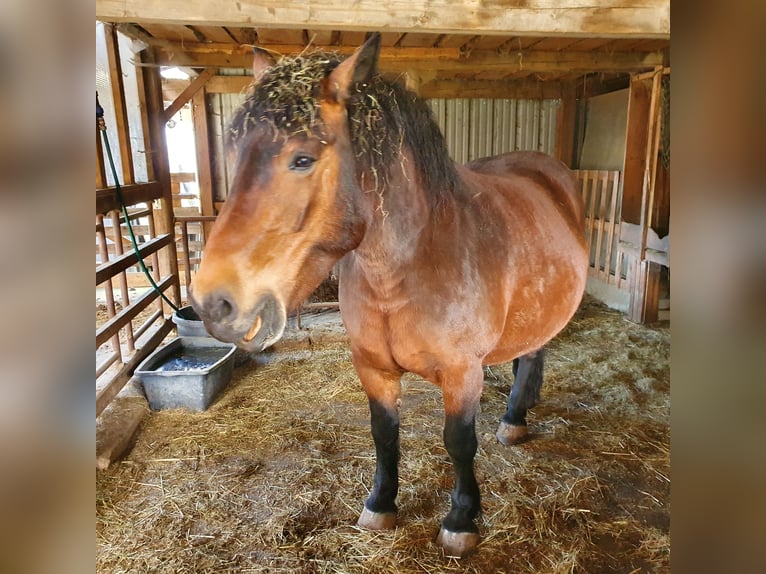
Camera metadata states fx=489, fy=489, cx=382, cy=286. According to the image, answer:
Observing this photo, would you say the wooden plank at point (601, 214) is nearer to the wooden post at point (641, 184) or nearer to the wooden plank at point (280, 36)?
the wooden post at point (641, 184)

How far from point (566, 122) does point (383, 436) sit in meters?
5.69

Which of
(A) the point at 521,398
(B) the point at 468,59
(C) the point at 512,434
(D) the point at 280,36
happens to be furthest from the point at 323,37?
(C) the point at 512,434

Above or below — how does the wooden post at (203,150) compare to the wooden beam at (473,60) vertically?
below

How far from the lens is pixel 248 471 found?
2.53m

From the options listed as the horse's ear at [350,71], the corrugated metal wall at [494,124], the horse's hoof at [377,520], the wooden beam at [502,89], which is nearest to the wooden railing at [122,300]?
the horse's hoof at [377,520]

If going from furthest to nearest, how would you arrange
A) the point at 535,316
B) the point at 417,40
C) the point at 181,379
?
1. the point at 417,40
2. the point at 181,379
3. the point at 535,316

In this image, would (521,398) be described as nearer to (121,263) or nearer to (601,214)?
(121,263)

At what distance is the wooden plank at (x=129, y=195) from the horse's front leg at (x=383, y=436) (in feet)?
6.43

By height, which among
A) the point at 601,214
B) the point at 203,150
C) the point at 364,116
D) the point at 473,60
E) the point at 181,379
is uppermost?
the point at 473,60

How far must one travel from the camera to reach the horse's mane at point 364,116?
1.16 m

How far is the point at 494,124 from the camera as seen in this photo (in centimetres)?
663
